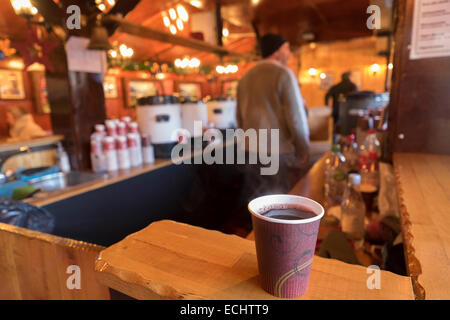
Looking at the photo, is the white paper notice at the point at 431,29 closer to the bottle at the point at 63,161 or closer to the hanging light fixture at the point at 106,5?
the hanging light fixture at the point at 106,5

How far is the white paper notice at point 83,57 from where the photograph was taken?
7.50 ft

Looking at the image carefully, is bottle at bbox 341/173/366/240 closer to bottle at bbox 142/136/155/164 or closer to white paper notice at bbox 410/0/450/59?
white paper notice at bbox 410/0/450/59

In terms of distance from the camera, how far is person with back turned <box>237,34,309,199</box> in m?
2.34

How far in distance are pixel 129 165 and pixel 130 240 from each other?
1.93 meters

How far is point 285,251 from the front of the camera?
40 cm

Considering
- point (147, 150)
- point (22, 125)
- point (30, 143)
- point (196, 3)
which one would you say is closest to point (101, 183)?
point (147, 150)

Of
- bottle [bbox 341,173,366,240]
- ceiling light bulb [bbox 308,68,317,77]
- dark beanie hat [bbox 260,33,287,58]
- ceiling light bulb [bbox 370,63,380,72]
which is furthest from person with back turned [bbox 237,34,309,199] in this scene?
ceiling light bulb [bbox 308,68,317,77]

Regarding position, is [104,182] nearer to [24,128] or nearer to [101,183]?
[101,183]

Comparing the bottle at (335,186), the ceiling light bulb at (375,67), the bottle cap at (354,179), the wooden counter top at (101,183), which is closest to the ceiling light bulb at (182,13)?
the wooden counter top at (101,183)

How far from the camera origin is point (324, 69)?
9.35 meters

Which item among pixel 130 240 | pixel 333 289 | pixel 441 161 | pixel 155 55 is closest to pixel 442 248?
pixel 333 289

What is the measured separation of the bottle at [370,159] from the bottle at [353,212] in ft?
0.93

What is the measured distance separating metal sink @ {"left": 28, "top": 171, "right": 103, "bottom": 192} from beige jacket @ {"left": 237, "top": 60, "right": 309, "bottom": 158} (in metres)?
1.30
